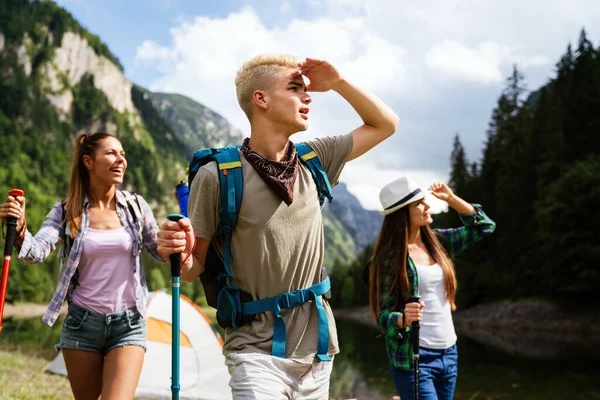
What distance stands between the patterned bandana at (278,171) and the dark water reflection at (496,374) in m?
11.2

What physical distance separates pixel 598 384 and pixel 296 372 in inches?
720

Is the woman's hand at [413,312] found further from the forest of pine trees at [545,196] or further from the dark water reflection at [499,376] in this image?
the forest of pine trees at [545,196]

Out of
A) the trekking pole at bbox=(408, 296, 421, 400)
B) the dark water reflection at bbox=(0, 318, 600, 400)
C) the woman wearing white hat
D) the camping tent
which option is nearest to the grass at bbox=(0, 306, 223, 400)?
the camping tent

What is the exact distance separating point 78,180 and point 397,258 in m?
2.74

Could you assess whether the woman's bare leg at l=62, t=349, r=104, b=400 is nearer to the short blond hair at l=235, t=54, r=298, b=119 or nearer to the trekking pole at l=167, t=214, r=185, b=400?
the trekking pole at l=167, t=214, r=185, b=400

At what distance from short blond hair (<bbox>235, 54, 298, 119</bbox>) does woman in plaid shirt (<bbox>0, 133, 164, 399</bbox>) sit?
182cm

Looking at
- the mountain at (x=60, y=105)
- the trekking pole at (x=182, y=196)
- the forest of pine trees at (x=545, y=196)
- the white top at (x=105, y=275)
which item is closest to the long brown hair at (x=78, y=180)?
the white top at (x=105, y=275)

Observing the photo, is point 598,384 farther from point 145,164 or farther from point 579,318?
point 145,164

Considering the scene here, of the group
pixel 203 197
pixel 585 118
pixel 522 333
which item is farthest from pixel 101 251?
pixel 585 118

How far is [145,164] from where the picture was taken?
159375mm

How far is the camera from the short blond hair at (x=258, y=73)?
3.42 meters

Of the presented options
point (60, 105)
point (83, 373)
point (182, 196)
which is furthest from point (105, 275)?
point (60, 105)

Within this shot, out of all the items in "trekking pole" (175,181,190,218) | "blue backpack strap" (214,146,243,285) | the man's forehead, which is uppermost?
the man's forehead

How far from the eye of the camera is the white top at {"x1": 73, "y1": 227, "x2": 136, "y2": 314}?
4637 millimetres
